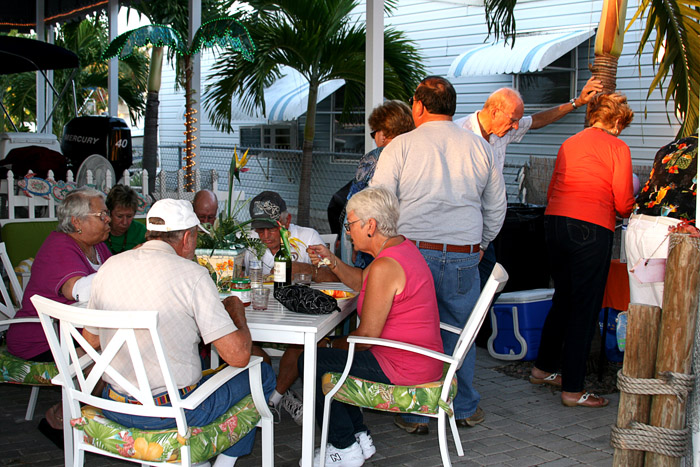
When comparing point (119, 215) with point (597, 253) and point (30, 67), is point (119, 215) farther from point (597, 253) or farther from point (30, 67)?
point (30, 67)

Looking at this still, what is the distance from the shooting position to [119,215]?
4.35 m

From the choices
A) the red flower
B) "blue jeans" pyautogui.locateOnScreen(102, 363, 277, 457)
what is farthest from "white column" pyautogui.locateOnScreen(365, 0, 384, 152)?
the red flower

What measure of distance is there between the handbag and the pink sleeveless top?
19 cm

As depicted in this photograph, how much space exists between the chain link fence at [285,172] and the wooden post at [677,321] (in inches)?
369

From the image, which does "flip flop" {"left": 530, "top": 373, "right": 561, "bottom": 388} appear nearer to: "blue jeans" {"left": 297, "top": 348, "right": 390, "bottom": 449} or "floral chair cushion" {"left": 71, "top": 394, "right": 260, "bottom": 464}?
"blue jeans" {"left": 297, "top": 348, "right": 390, "bottom": 449}

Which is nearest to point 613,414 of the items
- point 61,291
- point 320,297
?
point 320,297

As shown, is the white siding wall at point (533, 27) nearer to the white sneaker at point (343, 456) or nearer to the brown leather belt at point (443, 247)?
the brown leather belt at point (443, 247)

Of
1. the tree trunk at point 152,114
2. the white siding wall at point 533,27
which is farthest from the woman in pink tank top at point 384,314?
the tree trunk at point 152,114

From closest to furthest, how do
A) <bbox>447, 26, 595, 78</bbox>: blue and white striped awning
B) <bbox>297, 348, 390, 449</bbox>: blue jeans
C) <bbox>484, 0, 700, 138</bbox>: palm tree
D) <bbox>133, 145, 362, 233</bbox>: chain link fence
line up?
<bbox>297, 348, 390, 449</bbox>: blue jeans < <bbox>484, 0, 700, 138</bbox>: palm tree < <bbox>447, 26, 595, 78</bbox>: blue and white striped awning < <bbox>133, 145, 362, 233</bbox>: chain link fence

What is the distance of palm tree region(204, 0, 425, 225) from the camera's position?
8.98 meters

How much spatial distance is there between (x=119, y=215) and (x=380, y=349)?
205cm

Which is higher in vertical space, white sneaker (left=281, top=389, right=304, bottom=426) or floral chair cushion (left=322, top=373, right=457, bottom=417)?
floral chair cushion (left=322, top=373, right=457, bottom=417)

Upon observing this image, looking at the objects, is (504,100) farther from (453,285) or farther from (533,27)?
(533,27)

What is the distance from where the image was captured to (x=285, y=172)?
1462 cm
